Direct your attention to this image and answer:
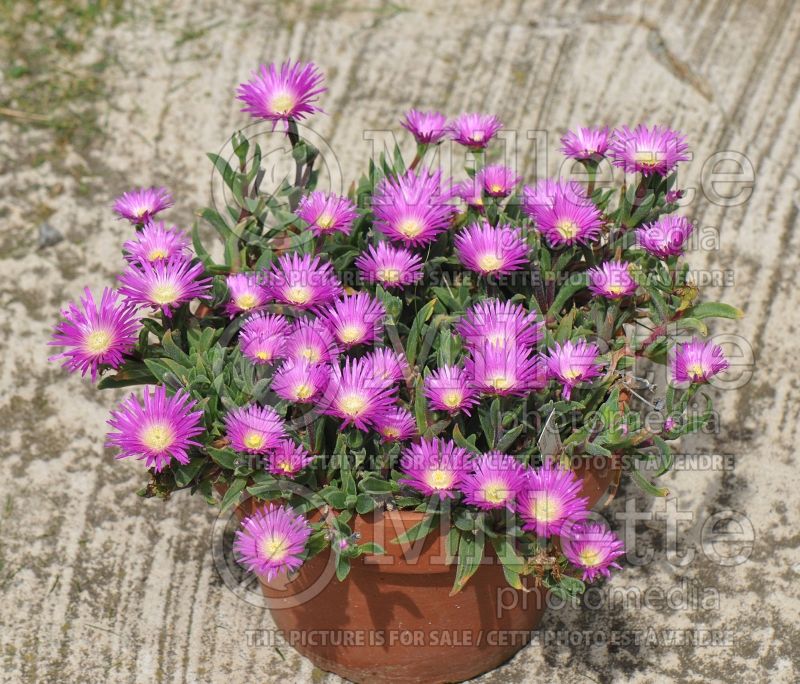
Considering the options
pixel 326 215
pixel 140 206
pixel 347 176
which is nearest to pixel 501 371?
pixel 326 215

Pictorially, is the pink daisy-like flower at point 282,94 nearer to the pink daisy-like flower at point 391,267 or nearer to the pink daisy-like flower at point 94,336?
the pink daisy-like flower at point 391,267

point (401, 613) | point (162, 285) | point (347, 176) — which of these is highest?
point (347, 176)

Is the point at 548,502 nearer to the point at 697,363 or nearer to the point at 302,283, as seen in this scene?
the point at 697,363

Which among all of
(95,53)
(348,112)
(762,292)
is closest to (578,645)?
(762,292)

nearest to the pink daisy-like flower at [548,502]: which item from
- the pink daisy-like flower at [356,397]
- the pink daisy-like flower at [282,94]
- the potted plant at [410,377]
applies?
the potted plant at [410,377]

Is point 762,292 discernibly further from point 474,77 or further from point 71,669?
point 71,669

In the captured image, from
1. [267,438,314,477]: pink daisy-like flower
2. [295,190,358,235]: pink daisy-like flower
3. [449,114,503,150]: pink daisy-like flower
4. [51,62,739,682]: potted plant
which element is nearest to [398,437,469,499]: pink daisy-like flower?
[51,62,739,682]: potted plant
